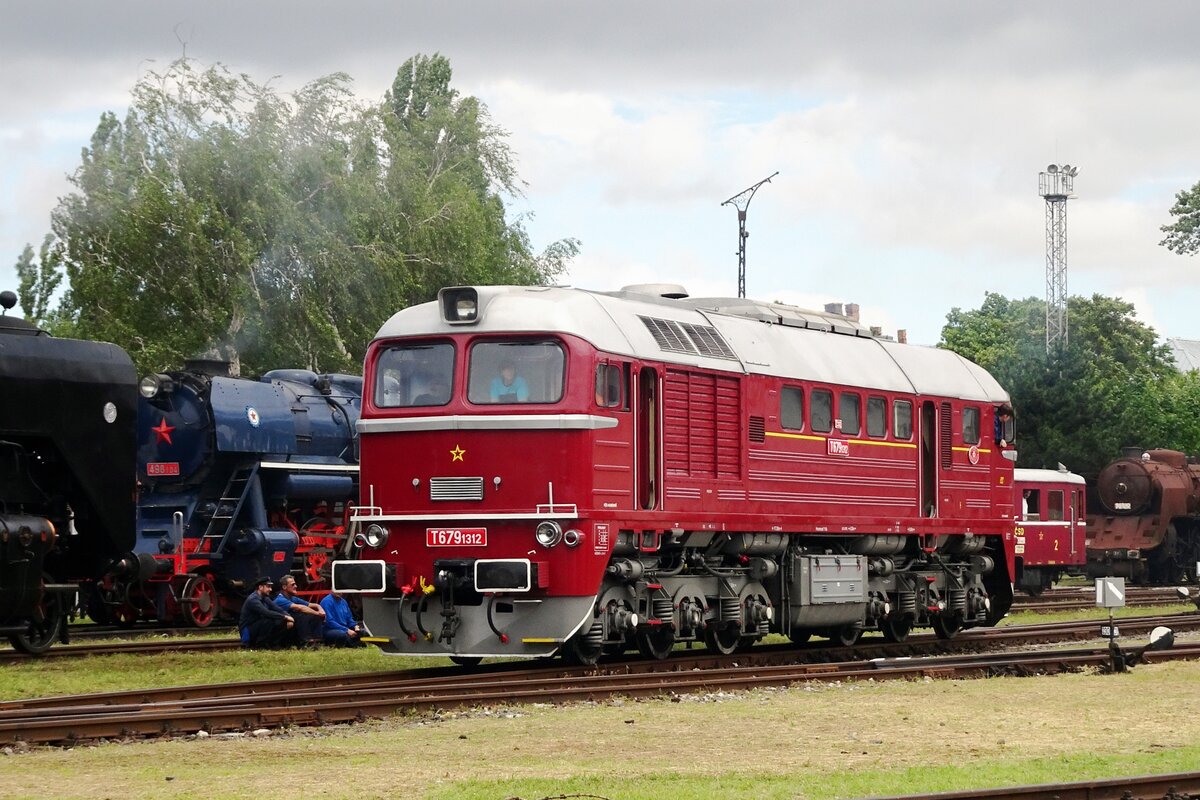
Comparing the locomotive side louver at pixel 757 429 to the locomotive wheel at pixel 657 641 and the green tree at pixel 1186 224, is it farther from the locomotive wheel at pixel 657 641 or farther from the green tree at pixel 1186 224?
the green tree at pixel 1186 224

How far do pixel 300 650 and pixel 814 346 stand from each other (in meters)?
7.81

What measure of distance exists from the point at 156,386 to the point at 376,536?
11.1 metres

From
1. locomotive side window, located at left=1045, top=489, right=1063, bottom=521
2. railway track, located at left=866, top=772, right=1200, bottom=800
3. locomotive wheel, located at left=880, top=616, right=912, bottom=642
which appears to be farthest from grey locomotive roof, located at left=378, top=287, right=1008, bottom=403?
locomotive side window, located at left=1045, top=489, right=1063, bottom=521

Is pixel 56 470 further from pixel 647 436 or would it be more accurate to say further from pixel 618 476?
pixel 647 436

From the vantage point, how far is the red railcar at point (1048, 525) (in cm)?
4106

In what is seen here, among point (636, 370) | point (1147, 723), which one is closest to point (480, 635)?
point (636, 370)

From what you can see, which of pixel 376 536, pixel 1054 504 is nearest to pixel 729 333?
pixel 376 536

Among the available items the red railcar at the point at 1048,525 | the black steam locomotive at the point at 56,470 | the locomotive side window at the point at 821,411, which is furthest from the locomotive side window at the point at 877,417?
the red railcar at the point at 1048,525

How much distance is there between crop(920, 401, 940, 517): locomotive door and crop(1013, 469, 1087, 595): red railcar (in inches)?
664

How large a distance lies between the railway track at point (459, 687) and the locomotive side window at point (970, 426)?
3178mm

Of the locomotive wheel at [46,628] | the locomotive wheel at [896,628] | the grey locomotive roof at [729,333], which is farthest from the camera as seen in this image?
the locomotive wheel at [896,628]

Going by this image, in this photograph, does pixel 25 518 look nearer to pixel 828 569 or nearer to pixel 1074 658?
Result: pixel 828 569

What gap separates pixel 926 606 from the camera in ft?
79.4

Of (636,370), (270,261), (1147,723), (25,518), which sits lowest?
(1147,723)
